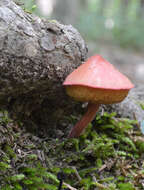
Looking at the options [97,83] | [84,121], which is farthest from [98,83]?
[84,121]

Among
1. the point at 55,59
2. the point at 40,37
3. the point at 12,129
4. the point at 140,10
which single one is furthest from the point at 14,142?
the point at 140,10

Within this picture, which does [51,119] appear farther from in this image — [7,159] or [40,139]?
[7,159]

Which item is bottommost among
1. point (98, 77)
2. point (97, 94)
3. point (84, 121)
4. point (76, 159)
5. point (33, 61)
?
point (76, 159)

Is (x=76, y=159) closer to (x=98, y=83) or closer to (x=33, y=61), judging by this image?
(x=98, y=83)

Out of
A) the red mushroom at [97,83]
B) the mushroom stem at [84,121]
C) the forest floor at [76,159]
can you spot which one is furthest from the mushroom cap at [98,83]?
the forest floor at [76,159]

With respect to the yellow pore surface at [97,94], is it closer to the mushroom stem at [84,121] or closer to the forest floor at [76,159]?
the mushroom stem at [84,121]

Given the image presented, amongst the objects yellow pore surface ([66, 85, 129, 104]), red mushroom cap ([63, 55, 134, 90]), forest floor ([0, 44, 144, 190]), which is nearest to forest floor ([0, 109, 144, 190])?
forest floor ([0, 44, 144, 190])

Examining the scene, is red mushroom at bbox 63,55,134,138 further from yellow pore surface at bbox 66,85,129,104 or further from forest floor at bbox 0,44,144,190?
forest floor at bbox 0,44,144,190
